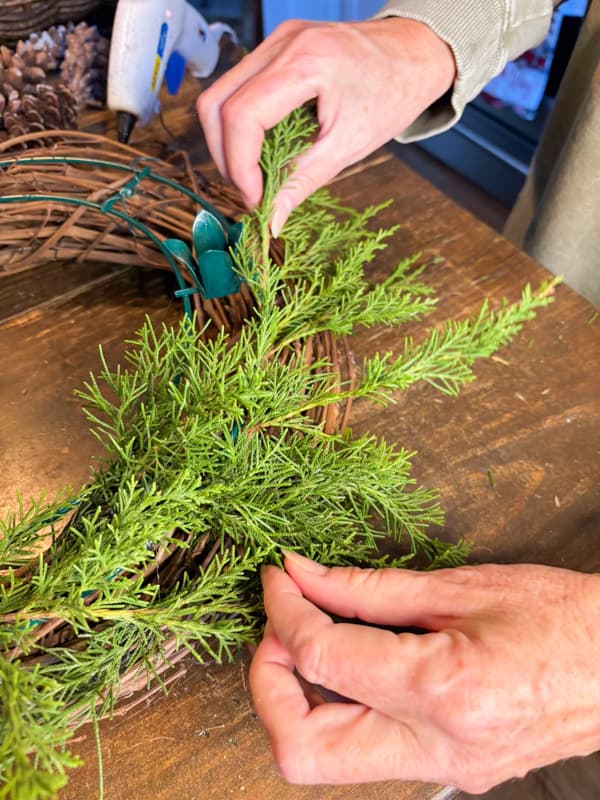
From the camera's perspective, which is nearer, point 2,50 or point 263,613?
point 263,613

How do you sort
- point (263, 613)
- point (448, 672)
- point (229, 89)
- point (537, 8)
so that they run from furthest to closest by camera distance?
point (537, 8)
point (229, 89)
point (263, 613)
point (448, 672)

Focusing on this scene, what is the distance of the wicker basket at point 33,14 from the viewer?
104cm

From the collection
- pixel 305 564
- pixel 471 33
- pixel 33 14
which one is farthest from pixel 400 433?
pixel 33 14

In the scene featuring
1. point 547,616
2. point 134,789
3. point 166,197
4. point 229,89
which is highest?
point 229,89

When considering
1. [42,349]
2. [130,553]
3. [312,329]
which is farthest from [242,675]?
[42,349]

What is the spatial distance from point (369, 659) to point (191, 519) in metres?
0.16

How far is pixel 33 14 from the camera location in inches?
41.6

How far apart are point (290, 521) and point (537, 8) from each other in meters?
0.73

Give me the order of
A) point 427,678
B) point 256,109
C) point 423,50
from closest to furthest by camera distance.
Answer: point 427,678 < point 256,109 < point 423,50

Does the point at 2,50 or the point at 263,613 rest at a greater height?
the point at 2,50

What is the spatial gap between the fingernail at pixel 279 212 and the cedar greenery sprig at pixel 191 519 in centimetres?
4

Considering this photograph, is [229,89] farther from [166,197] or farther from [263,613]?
[263,613]

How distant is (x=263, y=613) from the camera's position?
0.55m

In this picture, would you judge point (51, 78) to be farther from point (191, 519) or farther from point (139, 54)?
point (191, 519)
